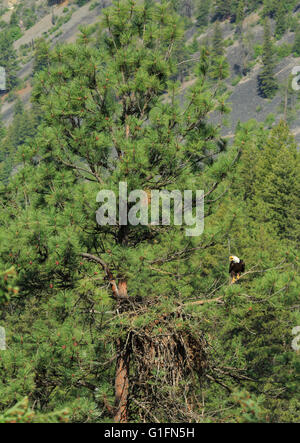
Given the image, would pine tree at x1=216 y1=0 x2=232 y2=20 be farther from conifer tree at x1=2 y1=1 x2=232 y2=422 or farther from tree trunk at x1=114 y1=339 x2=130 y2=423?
tree trunk at x1=114 y1=339 x2=130 y2=423

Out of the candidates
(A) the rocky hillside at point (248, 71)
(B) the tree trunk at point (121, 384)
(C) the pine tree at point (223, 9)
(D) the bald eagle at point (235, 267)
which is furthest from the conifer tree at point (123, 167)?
(C) the pine tree at point (223, 9)

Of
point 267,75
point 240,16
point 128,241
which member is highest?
point 128,241

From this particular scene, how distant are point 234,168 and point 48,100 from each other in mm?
3292

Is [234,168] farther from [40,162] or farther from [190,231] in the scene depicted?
[40,162]

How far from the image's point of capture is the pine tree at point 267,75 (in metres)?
116

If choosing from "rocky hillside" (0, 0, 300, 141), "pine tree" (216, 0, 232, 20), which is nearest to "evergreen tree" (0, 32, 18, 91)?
"rocky hillside" (0, 0, 300, 141)

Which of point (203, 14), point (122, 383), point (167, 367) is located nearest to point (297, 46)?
point (203, 14)

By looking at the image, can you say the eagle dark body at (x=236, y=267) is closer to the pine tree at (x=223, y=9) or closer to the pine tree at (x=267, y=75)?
the pine tree at (x=267, y=75)

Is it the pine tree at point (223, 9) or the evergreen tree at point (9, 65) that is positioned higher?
the pine tree at point (223, 9)

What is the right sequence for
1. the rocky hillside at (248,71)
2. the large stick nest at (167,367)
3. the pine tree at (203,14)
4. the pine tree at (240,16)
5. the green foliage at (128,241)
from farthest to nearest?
Result: the pine tree at (203,14) < the pine tree at (240,16) < the rocky hillside at (248,71) < the green foliage at (128,241) < the large stick nest at (167,367)

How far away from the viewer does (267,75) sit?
384 ft

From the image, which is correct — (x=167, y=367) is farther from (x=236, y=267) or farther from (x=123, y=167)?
(x=123, y=167)

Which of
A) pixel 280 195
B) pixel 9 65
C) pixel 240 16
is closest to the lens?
pixel 280 195
